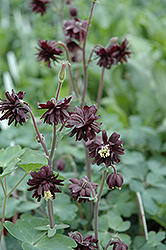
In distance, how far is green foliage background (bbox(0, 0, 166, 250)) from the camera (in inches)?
47.8

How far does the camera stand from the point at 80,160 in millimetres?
1668

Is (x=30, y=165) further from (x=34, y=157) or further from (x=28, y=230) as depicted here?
(x=28, y=230)

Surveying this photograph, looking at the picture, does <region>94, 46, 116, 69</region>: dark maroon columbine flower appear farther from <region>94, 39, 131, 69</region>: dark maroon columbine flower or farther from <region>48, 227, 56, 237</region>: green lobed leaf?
<region>48, 227, 56, 237</region>: green lobed leaf

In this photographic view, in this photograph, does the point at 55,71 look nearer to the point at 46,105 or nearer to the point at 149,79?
the point at 149,79

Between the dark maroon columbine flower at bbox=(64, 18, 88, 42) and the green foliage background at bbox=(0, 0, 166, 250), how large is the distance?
0.45 metres

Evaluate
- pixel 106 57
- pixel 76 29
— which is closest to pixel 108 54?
pixel 106 57

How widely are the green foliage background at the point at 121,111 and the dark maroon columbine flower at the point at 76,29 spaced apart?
0.45 meters

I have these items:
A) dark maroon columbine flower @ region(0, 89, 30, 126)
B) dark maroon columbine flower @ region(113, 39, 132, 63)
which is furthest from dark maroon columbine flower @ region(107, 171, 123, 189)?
dark maroon columbine flower @ region(113, 39, 132, 63)

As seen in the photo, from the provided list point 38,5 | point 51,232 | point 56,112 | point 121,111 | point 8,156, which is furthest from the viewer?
point 121,111

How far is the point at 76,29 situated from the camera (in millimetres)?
1116

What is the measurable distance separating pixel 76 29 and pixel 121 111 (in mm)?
1163

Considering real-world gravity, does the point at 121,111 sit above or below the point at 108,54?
above

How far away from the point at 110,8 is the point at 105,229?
3.67m

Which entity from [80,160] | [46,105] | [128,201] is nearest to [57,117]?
[46,105]
